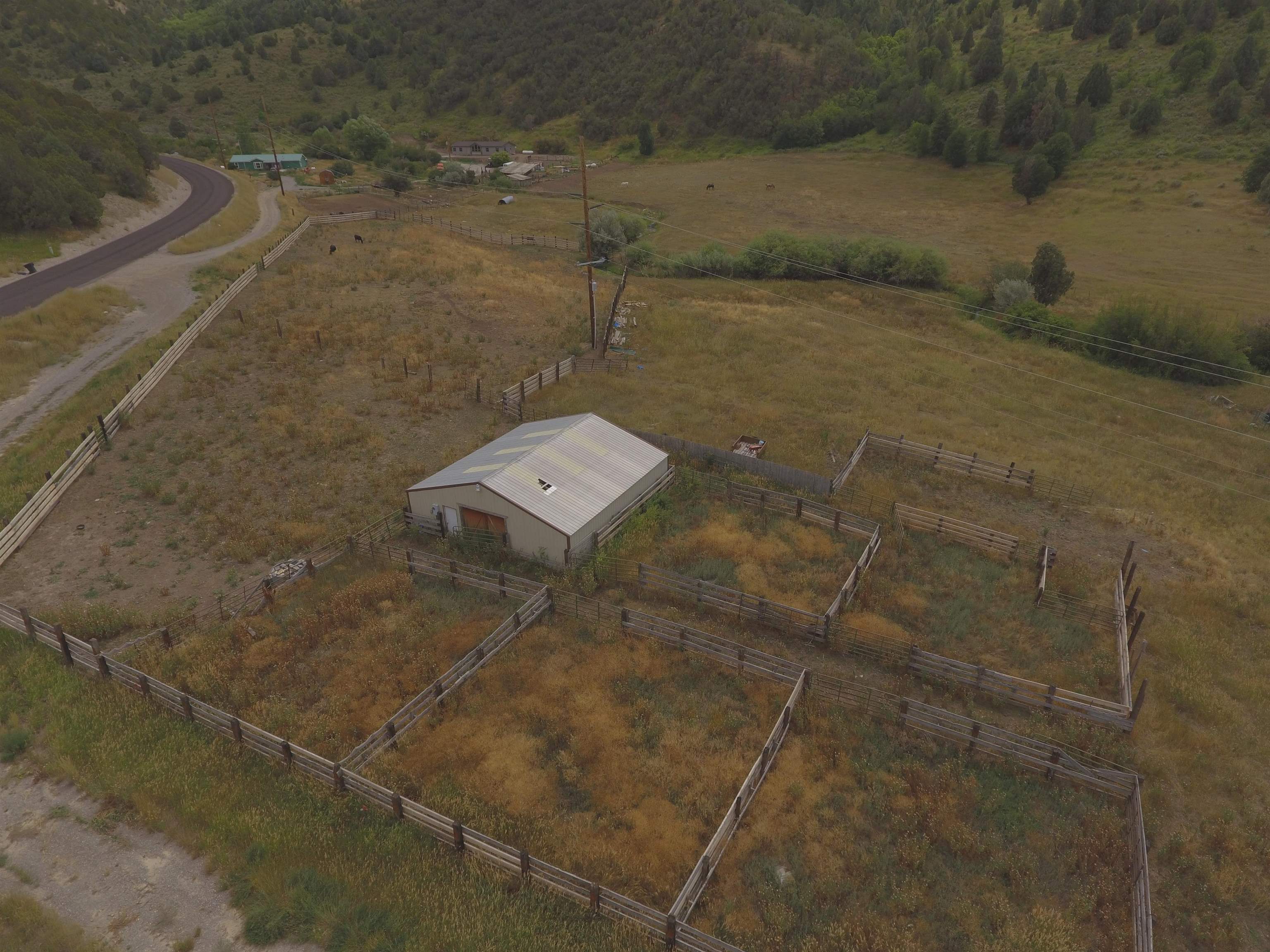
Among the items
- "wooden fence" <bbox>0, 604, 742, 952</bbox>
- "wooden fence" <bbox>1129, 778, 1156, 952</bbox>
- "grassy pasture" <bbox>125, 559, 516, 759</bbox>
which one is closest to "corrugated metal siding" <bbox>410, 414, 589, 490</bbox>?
"grassy pasture" <bbox>125, 559, 516, 759</bbox>

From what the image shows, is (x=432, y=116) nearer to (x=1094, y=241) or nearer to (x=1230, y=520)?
(x=1094, y=241)

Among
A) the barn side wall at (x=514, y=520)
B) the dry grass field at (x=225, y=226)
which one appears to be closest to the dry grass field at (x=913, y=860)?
the barn side wall at (x=514, y=520)

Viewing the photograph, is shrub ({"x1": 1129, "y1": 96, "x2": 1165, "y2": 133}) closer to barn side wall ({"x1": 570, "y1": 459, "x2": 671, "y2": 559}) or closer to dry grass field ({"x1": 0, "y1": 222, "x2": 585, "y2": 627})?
dry grass field ({"x1": 0, "y1": 222, "x2": 585, "y2": 627})

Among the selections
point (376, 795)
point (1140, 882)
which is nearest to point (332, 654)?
point (376, 795)

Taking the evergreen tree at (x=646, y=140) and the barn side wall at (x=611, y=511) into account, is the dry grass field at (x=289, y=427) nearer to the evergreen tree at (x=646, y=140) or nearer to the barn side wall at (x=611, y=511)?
the barn side wall at (x=611, y=511)

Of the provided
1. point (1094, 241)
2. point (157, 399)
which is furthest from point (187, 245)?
point (1094, 241)

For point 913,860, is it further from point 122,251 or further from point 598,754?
point 122,251
